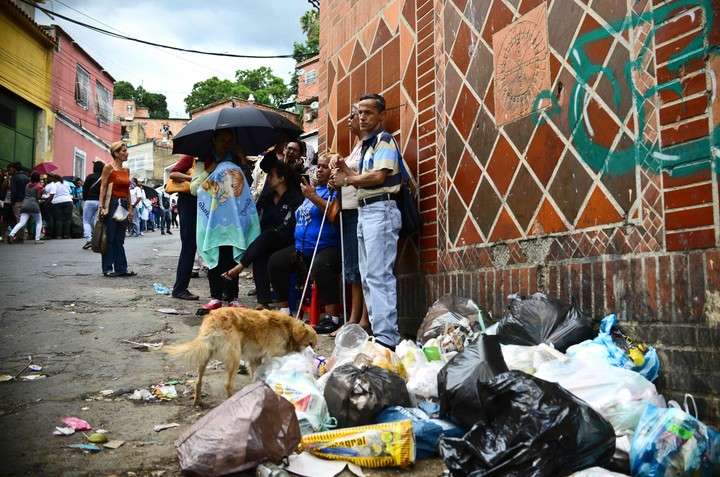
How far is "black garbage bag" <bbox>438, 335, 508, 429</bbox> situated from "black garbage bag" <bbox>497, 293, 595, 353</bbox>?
44cm

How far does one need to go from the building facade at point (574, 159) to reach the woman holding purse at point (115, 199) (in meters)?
4.61

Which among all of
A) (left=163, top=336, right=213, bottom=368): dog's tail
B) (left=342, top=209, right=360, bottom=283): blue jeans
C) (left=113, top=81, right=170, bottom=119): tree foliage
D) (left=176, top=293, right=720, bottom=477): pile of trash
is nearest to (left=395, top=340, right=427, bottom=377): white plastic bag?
(left=176, top=293, right=720, bottom=477): pile of trash

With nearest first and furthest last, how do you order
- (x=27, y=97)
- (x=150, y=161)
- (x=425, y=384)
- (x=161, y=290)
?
(x=425, y=384) → (x=161, y=290) → (x=27, y=97) → (x=150, y=161)

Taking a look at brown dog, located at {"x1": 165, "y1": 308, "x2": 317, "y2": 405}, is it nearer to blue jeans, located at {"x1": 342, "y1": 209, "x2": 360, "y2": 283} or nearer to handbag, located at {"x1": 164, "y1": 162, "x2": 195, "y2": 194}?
blue jeans, located at {"x1": 342, "y1": 209, "x2": 360, "y2": 283}

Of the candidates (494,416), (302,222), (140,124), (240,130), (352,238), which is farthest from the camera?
(140,124)

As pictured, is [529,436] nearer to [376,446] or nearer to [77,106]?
[376,446]

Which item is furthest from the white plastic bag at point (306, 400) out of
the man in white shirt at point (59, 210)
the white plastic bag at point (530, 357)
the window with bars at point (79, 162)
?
the window with bars at point (79, 162)

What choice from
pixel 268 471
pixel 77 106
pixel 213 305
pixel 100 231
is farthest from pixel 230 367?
pixel 77 106

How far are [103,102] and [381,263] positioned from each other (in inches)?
1289

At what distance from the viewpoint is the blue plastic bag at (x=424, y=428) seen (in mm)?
2635

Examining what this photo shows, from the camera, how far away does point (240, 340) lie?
3.51 meters

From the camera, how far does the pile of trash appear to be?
2.15 meters

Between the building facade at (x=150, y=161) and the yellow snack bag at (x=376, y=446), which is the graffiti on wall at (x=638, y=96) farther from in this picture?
the building facade at (x=150, y=161)

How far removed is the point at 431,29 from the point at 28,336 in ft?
14.4
